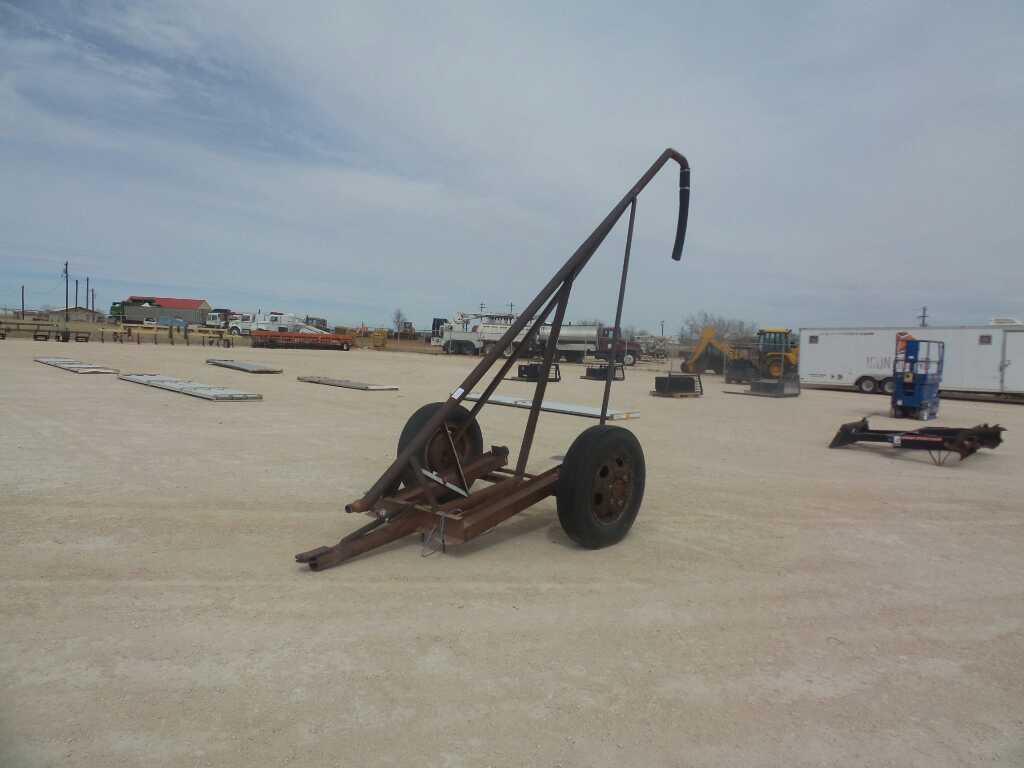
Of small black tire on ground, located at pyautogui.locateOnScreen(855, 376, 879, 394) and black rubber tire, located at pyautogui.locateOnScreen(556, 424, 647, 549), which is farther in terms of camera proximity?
small black tire on ground, located at pyautogui.locateOnScreen(855, 376, 879, 394)

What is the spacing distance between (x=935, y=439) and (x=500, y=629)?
8.64m

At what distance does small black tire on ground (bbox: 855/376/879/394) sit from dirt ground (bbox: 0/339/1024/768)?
20154 mm

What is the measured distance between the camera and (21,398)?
11961 mm

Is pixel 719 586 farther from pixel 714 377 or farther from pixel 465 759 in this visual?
pixel 714 377

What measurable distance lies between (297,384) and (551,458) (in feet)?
37.7

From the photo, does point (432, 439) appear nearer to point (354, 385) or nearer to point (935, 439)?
point (935, 439)

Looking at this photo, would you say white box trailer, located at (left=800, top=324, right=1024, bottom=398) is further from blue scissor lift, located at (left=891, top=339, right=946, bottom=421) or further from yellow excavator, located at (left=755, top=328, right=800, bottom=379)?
blue scissor lift, located at (left=891, top=339, right=946, bottom=421)

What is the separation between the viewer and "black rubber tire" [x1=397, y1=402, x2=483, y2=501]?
5254mm

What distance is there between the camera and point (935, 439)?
9.52 metres

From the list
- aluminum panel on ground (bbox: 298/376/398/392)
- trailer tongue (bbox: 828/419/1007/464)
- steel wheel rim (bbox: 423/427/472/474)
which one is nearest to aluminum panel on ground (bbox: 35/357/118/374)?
aluminum panel on ground (bbox: 298/376/398/392)

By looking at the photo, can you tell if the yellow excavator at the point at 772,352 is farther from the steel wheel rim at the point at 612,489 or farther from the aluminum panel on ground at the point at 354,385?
the steel wheel rim at the point at 612,489

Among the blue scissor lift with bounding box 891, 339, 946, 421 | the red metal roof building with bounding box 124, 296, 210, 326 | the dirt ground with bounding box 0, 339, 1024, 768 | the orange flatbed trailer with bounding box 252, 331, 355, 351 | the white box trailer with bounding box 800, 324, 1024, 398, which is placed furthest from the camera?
the red metal roof building with bounding box 124, 296, 210, 326

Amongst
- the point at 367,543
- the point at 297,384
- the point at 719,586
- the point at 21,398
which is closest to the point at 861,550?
the point at 719,586

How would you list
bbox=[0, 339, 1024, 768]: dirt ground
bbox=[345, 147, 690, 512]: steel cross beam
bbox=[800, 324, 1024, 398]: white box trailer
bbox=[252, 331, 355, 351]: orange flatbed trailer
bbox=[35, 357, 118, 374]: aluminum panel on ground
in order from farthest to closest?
bbox=[252, 331, 355, 351]: orange flatbed trailer, bbox=[800, 324, 1024, 398]: white box trailer, bbox=[35, 357, 118, 374]: aluminum panel on ground, bbox=[345, 147, 690, 512]: steel cross beam, bbox=[0, 339, 1024, 768]: dirt ground
